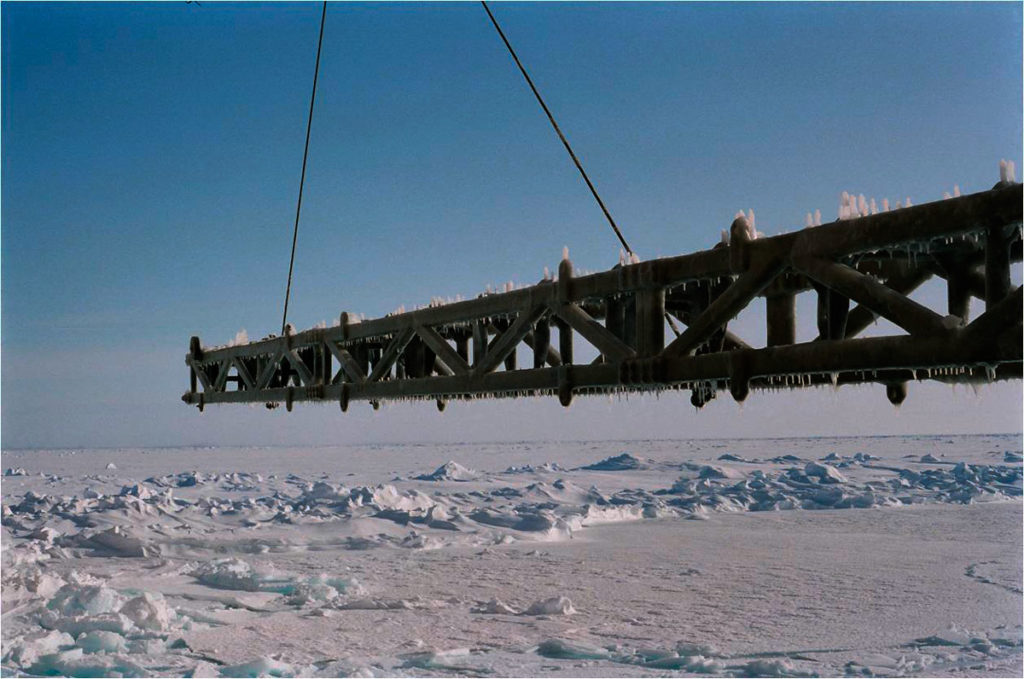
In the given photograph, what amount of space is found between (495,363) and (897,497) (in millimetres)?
50257

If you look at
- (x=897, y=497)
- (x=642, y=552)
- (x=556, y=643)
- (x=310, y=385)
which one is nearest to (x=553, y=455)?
(x=897, y=497)

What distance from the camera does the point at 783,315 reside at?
15.8ft

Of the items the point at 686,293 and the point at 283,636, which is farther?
the point at 283,636

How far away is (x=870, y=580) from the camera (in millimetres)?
26547

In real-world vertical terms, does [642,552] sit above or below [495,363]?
below

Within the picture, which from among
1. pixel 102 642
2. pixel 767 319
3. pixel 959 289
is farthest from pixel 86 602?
pixel 959 289

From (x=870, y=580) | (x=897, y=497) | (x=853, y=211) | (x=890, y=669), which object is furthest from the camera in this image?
(x=897, y=497)

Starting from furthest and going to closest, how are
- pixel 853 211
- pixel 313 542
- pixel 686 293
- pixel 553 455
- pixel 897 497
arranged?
pixel 553 455, pixel 897 497, pixel 313 542, pixel 686 293, pixel 853 211

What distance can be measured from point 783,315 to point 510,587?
20.3 metres

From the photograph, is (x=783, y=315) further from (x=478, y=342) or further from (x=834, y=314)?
(x=478, y=342)

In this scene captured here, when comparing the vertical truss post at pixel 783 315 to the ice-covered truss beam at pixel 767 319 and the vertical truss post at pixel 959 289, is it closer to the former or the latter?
the ice-covered truss beam at pixel 767 319

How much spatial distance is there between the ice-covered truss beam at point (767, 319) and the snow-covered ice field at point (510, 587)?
28.0 ft

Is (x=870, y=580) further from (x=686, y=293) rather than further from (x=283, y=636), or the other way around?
(x=686, y=293)

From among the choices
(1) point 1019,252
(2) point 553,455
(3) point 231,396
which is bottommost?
(2) point 553,455
